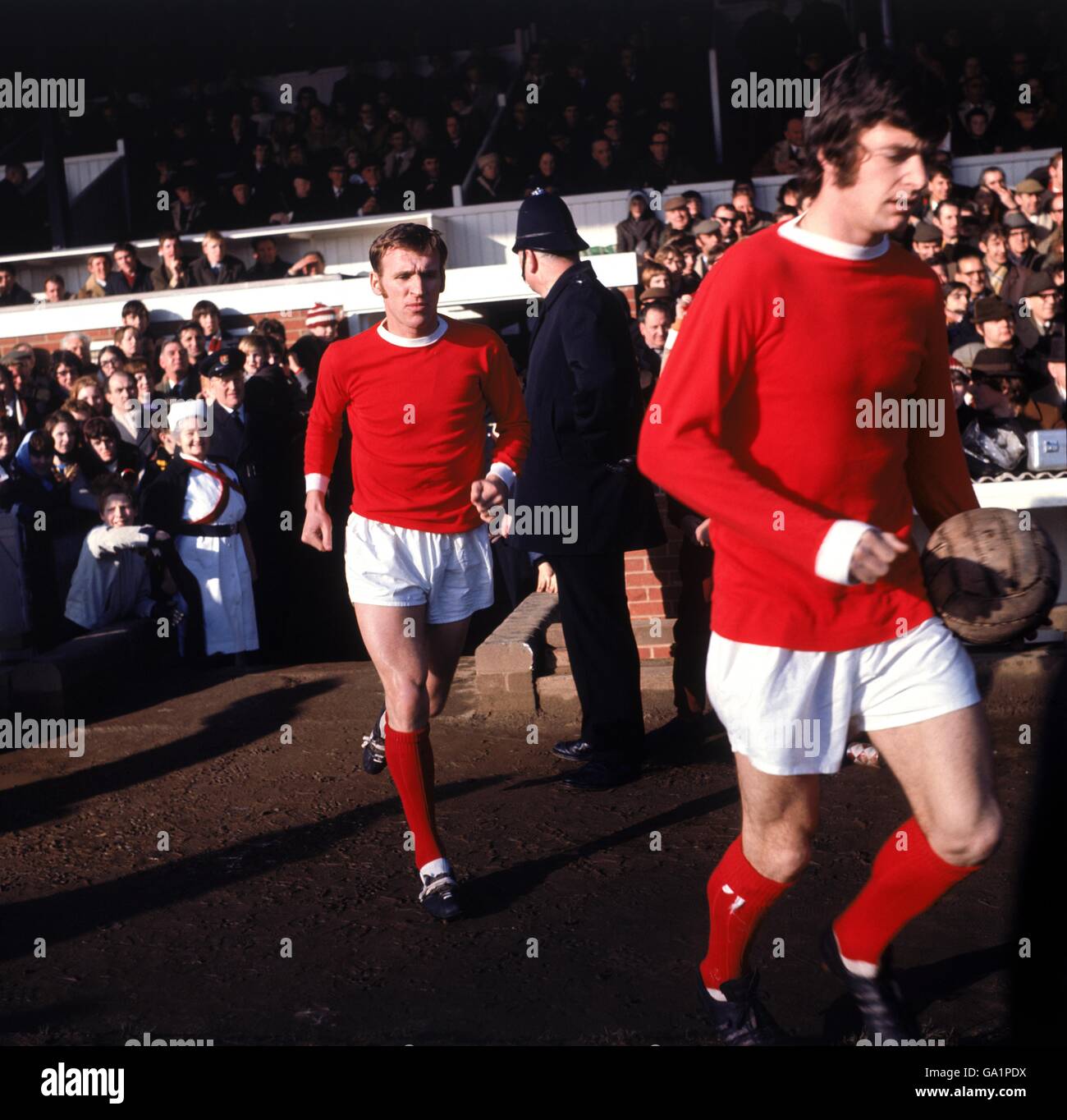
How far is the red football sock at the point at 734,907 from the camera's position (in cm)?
328

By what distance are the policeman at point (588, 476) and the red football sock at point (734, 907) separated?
2.48m

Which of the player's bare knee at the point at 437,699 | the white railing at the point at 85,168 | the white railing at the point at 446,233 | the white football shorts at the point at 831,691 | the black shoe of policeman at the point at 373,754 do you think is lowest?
the black shoe of policeman at the point at 373,754

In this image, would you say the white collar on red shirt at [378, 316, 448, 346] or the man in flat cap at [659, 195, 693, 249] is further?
the man in flat cap at [659, 195, 693, 249]

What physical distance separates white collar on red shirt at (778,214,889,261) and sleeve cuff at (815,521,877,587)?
1.88 feet

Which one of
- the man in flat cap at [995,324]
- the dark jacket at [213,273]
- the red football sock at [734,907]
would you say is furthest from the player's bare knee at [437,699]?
the dark jacket at [213,273]

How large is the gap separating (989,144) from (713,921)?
14.9 m

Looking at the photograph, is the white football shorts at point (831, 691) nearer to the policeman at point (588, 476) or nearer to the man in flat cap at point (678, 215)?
the policeman at point (588, 476)

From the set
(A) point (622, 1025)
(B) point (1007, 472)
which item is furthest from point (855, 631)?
(B) point (1007, 472)

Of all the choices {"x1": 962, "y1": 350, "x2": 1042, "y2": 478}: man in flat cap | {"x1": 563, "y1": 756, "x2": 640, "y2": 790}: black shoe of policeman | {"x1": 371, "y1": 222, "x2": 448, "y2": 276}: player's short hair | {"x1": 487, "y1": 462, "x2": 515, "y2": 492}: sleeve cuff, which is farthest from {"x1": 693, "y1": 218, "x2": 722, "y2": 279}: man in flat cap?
{"x1": 371, "y1": 222, "x2": 448, "y2": 276}: player's short hair

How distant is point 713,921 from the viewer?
3416 mm

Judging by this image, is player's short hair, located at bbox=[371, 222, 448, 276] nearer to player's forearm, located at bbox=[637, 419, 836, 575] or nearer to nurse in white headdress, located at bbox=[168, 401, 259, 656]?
player's forearm, located at bbox=[637, 419, 836, 575]

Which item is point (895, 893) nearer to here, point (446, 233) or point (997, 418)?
point (997, 418)

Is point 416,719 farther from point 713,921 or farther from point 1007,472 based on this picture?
point 1007,472

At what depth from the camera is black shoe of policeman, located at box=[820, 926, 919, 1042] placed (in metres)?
3.37
